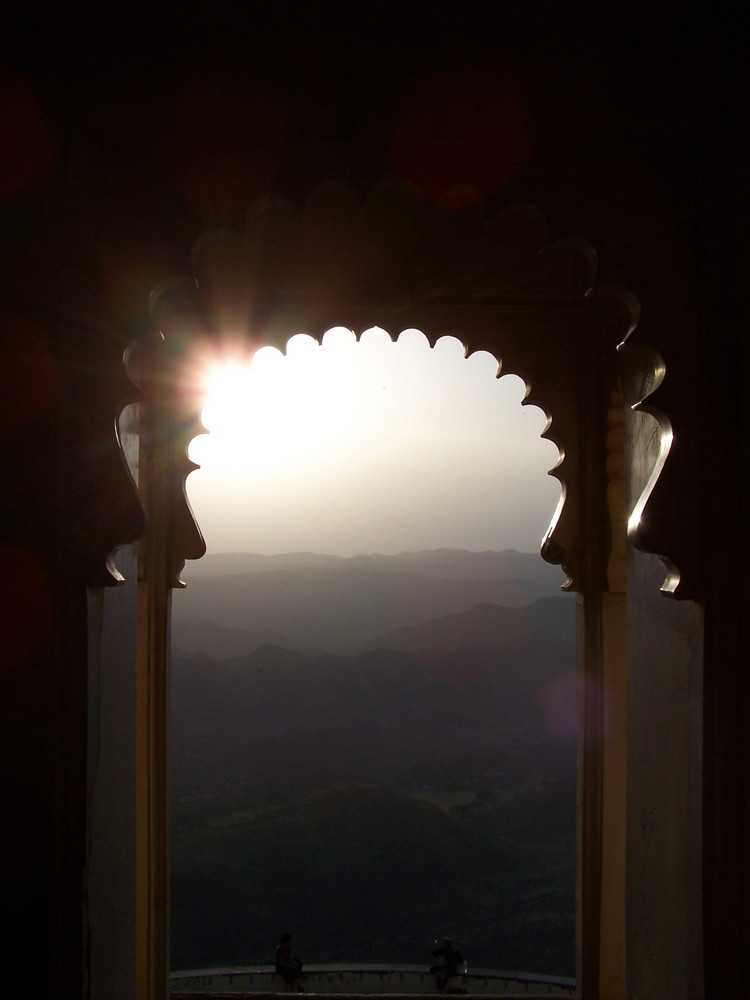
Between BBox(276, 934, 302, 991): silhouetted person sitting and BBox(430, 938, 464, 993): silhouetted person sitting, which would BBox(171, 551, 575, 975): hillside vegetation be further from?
BBox(276, 934, 302, 991): silhouetted person sitting

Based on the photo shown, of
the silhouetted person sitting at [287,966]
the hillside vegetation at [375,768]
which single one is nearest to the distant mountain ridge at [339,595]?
the hillside vegetation at [375,768]

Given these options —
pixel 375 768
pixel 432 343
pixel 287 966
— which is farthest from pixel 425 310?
pixel 375 768

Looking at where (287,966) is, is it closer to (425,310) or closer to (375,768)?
(425,310)

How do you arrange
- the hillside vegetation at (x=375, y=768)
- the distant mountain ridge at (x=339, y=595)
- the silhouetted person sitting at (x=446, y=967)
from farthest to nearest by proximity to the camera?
the distant mountain ridge at (x=339, y=595) < the hillside vegetation at (x=375, y=768) < the silhouetted person sitting at (x=446, y=967)

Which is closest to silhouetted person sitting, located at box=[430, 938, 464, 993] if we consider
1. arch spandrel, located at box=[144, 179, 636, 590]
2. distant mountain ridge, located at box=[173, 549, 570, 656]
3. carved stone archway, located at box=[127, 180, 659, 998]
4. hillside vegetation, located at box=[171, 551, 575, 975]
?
carved stone archway, located at box=[127, 180, 659, 998]

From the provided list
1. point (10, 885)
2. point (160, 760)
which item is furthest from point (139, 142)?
point (160, 760)

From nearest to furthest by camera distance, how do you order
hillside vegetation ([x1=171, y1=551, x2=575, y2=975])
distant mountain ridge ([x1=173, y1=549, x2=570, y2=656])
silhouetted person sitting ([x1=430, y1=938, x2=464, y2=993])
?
1. silhouetted person sitting ([x1=430, y1=938, x2=464, y2=993])
2. hillside vegetation ([x1=171, y1=551, x2=575, y2=975])
3. distant mountain ridge ([x1=173, y1=549, x2=570, y2=656])

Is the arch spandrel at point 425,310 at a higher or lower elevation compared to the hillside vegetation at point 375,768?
higher

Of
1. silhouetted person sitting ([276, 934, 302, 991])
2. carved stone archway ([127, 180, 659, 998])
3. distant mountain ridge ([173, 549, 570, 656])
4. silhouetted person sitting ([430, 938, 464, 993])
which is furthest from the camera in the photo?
distant mountain ridge ([173, 549, 570, 656])

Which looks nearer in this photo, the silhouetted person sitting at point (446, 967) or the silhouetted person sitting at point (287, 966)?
the silhouetted person sitting at point (287, 966)

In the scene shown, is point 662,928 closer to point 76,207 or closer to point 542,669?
point 76,207

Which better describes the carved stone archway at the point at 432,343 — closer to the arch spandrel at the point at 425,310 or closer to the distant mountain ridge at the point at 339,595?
the arch spandrel at the point at 425,310
